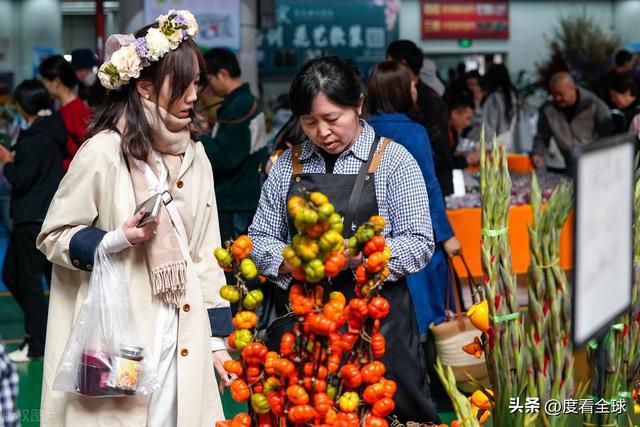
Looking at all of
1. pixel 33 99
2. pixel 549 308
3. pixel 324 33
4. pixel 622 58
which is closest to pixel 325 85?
pixel 549 308

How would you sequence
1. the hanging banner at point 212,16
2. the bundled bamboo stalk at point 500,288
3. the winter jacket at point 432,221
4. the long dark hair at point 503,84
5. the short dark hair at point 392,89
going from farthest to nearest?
the long dark hair at point 503,84, the hanging banner at point 212,16, the short dark hair at point 392,89, the winter jacket at point 432,221, the bundled bamboo stalk at point 500,288

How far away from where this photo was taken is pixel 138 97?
3047 mm

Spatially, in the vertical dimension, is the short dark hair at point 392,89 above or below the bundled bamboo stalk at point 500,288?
above

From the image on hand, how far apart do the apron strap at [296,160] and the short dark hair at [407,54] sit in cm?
330

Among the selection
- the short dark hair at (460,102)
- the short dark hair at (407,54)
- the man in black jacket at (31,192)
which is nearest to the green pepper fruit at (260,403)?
the man in black jacket at (31,192)

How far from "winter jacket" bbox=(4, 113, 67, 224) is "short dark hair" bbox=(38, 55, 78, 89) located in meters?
0.20

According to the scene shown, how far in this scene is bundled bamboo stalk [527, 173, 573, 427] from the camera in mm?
2285

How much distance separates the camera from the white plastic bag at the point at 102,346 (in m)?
2.87

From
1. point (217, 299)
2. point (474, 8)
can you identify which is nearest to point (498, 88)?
point (217, 299)

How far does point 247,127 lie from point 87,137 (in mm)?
3415

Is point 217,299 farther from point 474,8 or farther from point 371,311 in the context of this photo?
point 474,8

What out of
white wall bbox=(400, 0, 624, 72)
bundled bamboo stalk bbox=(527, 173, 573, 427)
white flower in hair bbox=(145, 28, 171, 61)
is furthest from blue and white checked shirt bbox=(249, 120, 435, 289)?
white wall bbox=(400, 0, 624, 72)

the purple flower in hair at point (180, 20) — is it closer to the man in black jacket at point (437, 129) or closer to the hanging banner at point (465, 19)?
the man in black jacket at point (437, 129)

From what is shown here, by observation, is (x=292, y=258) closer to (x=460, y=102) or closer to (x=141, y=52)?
(x=141, y=52)
